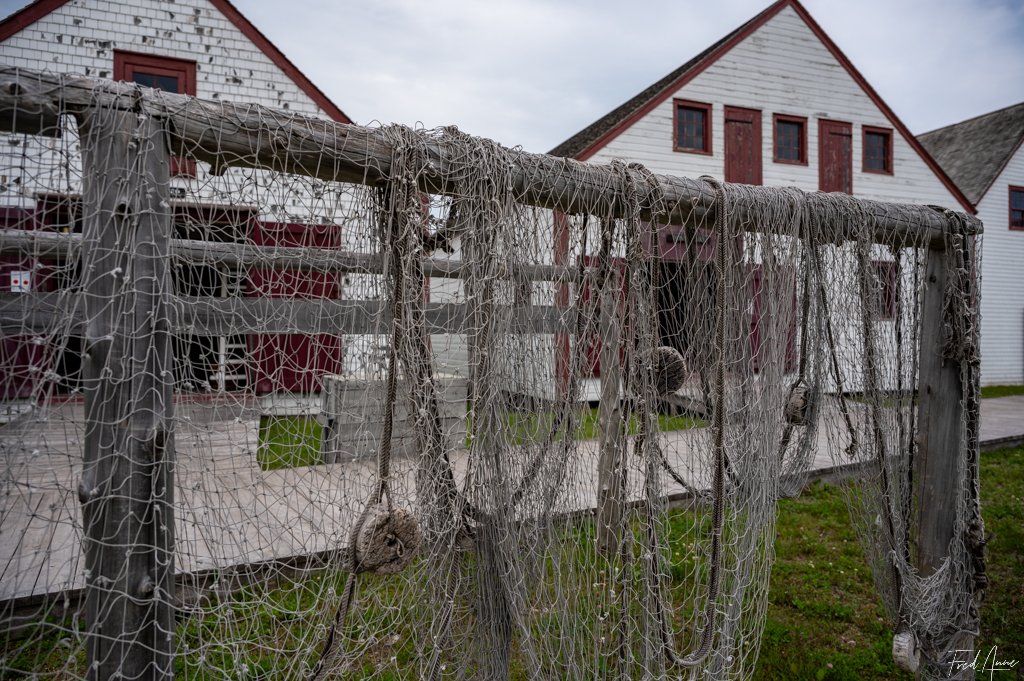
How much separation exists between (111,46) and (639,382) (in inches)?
380

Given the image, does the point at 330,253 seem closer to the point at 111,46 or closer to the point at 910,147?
the point at 111,46

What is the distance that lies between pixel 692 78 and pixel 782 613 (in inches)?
418

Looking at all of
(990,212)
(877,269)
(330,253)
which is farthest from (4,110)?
(990,212)

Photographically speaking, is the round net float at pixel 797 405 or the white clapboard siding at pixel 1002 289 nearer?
the round net float at pixel 797 405

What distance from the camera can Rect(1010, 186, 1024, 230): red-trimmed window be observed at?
15570mm

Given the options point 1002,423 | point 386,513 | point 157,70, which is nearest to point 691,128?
point 1002,423

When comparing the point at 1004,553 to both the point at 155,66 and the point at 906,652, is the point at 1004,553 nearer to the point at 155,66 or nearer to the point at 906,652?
the point at 906,652

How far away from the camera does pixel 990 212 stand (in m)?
15.2

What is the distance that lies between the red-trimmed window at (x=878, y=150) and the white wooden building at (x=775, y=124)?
0.02 metres

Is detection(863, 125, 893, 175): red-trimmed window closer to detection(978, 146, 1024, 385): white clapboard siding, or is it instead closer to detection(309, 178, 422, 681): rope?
detection(978, 146, 1024, 385): white clapboard siding

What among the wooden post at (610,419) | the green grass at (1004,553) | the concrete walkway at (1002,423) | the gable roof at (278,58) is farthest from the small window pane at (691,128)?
the wooden post at (610,419)

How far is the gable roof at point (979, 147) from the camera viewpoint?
15.4 metres

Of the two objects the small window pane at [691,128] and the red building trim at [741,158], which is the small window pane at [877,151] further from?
the small window pane at [691,128]

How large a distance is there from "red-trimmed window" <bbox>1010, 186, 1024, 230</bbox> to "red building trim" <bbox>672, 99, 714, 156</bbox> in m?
9.55
